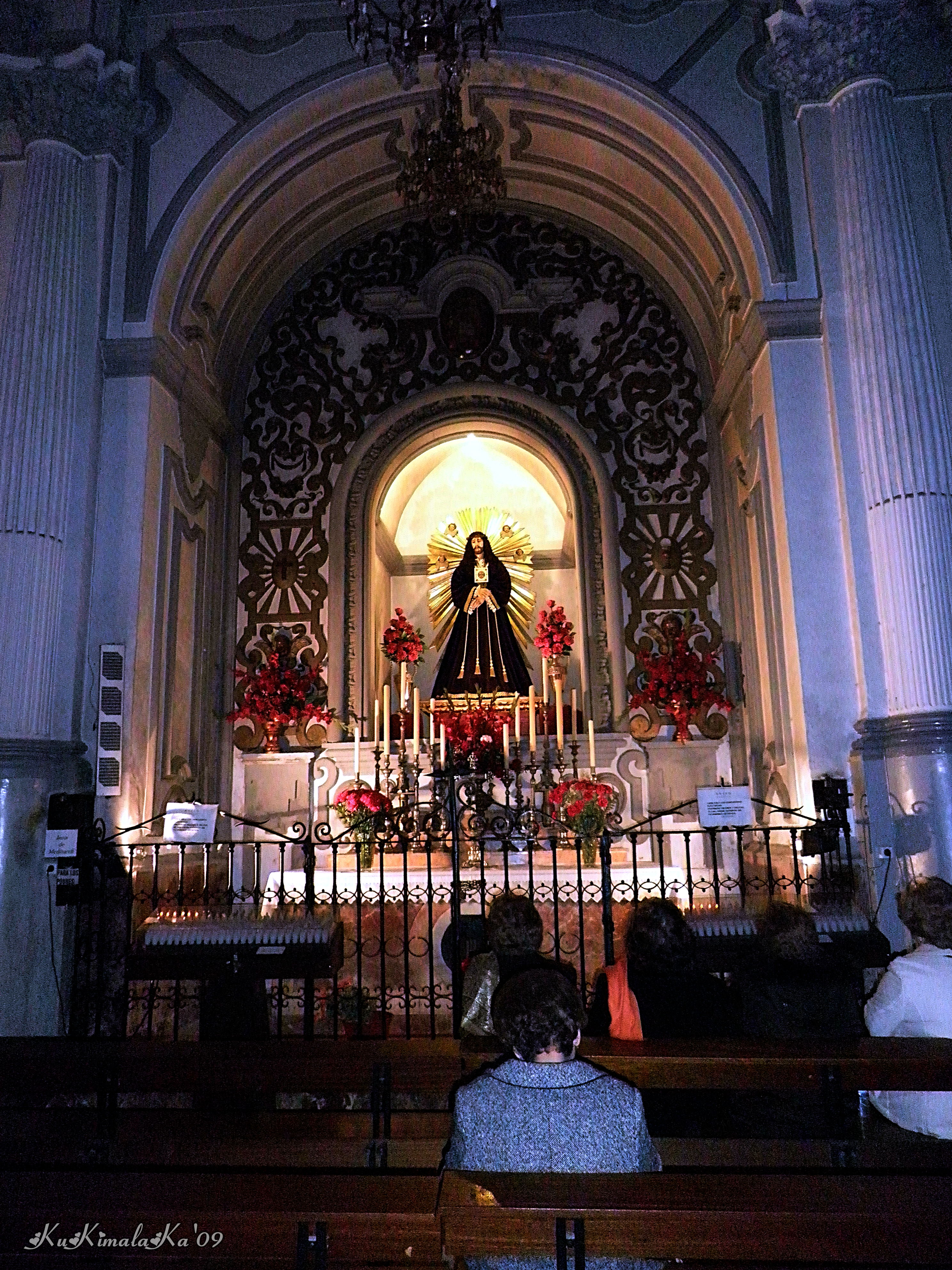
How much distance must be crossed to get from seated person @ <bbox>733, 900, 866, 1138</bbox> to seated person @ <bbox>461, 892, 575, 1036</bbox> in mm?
649

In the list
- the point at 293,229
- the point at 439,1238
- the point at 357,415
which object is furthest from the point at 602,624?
the point at 439,1238

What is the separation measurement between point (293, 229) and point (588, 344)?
2951mm

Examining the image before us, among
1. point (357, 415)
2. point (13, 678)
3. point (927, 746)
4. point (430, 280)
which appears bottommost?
point (927, 746)

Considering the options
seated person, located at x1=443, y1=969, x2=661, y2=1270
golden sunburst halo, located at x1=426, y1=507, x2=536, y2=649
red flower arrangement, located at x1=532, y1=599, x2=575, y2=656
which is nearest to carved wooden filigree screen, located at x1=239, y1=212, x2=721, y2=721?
red flower arrangement, located at x1=532, y1=599, x2=575, y2=656

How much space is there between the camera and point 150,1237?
6.60 ft

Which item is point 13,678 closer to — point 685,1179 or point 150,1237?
point 150,1237

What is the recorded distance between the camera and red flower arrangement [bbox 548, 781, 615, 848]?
22.2 feet

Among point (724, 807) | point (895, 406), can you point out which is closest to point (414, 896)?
point (724, 807)

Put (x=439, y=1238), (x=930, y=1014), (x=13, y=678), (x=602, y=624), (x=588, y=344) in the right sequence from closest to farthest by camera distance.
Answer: (x=439, y=1238), (x=930, y=1014), (x=13, y=678), (x=602, y=624), (x=588, y=344)

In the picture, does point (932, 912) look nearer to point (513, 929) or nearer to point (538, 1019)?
point (513, 929)

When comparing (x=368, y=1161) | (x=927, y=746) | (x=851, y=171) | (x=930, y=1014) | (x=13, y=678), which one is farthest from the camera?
(x=851, y=171)

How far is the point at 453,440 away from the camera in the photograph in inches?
385

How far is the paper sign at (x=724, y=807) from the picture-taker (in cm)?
552

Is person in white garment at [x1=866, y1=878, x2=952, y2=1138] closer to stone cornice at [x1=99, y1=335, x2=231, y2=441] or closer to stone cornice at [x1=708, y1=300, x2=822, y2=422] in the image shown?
stone cornice at [x1=708, y1=300, x2=822, y2=422]
